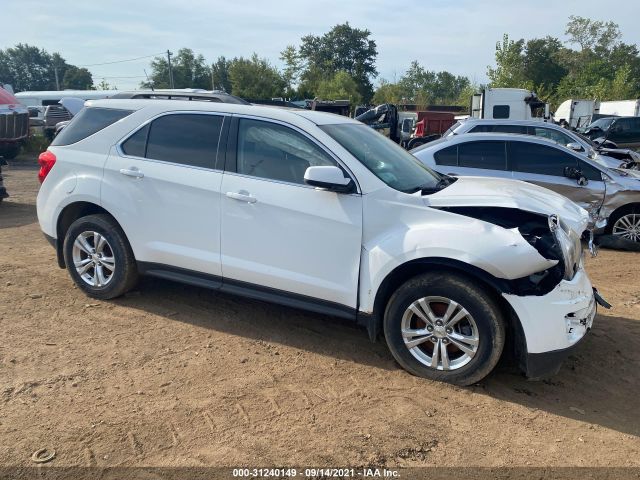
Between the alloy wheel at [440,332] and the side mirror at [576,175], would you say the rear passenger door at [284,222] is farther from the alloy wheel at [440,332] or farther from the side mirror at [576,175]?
the side mirror at [576,175]

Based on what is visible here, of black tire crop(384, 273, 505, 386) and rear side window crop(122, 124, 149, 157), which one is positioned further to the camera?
rear side window crop(122, 124, 149, 157)

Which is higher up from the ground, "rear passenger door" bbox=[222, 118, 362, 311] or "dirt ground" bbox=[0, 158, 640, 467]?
Result: "rear passenger door" bbox=[222, 118, 362, 311]

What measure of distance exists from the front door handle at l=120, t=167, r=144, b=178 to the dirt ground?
1251 millimetres

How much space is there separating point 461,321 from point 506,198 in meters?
0.97

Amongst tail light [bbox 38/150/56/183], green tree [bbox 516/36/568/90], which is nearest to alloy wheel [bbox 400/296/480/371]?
tail light [bbox 38/150/56/183]

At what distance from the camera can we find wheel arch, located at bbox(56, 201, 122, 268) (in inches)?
199

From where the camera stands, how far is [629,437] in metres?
3.16

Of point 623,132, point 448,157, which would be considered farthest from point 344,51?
point 448,157

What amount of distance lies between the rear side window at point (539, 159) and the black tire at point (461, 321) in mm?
5174

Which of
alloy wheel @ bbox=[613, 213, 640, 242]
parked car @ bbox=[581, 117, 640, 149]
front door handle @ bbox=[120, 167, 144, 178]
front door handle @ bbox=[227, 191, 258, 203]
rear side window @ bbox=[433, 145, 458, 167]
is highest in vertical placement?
parked car @ bbox=[581, 117, 640, 149]

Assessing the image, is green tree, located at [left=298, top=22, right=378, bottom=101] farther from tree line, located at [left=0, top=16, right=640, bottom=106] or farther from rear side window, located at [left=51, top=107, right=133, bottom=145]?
rear side window, located at [left=51, top=107, right=133, bottom=145]

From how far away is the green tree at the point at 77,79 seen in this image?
8500 cm

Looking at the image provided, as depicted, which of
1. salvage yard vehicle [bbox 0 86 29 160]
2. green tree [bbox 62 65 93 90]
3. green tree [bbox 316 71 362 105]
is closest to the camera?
salvage yard vehicle [bbox 0 86 29 160]

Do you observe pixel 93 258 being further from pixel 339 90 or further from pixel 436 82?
pixel 436 82
